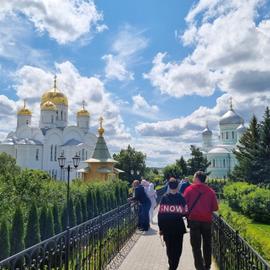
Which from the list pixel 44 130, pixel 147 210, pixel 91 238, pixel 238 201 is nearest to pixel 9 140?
pixel 44 130

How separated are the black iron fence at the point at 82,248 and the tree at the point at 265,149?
21.1m

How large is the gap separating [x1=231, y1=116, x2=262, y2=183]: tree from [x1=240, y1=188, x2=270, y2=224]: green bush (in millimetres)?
12435

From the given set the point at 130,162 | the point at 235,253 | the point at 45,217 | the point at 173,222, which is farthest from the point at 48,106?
the point at 235,253

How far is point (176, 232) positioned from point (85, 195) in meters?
8.70

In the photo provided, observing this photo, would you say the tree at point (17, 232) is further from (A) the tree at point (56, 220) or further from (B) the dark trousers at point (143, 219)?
(B) the dark trousers at point (143, 219)

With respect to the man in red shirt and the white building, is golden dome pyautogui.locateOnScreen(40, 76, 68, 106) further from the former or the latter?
the man in red shirt

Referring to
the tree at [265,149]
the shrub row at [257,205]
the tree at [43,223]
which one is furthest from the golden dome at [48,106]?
the tree at [43,223]

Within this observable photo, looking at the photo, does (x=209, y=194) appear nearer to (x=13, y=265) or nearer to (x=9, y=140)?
(x=13, y=265)

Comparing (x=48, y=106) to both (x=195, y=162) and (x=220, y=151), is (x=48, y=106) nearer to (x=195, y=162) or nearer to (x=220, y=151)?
(x=195, y=162)

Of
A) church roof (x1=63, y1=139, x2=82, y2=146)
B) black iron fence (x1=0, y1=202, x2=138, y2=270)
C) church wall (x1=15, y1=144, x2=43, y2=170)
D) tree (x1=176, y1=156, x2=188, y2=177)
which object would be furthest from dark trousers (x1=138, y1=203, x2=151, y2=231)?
church wall (x1=15, y1=144, x2=43, y2=170)

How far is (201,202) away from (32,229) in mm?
4325

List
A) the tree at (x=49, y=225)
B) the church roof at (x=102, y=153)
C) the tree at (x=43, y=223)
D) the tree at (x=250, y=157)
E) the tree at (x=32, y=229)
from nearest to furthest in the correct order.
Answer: the tree at (x=32, y=229) < the tree at (x=43, y=223) < the tree at (x=49, y=225) < the church roof at (x=102, y=153) < the tree at (x=250, y=157)

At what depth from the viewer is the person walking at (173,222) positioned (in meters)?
5.47

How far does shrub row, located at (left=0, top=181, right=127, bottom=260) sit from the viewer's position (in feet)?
23.9
